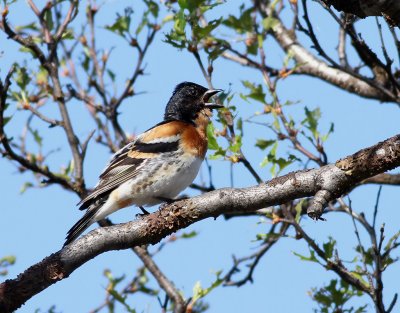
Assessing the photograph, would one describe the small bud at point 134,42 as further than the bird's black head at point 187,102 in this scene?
Yes

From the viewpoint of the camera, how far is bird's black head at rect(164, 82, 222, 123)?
7992 mm

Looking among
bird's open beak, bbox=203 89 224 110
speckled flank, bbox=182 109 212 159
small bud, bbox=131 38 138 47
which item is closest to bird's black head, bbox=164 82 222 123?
bird's open beak, bbox=203 89 224 110

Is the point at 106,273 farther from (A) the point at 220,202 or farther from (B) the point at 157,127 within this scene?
(A) the point at 220,202

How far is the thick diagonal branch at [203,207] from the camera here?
4043mm

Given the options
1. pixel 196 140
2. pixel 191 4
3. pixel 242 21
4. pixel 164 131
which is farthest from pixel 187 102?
pixel 191 4

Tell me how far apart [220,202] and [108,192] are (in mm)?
2744

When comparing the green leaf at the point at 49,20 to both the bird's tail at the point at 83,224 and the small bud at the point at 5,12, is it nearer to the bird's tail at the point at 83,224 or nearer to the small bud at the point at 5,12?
the small bud at the point at 5,12

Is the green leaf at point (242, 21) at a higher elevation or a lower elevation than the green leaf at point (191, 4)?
higher

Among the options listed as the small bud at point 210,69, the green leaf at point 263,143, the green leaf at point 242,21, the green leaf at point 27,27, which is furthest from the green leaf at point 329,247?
the green leaf at point 27,27

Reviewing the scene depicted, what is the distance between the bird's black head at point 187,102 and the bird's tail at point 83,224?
1668 millimetres

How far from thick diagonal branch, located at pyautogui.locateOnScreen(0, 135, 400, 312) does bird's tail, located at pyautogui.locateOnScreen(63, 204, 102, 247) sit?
6.63 feet

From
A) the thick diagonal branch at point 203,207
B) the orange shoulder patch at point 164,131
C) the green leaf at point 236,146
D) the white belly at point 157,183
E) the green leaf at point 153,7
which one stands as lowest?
the thick diagonal branch at point 203,207

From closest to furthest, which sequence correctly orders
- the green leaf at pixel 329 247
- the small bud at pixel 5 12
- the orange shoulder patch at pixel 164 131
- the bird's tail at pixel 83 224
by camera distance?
the green leaf at pixel 329 247 < the bird's tail at pixel 83 224 < the small bud at pixel 5 12 < the orange shoulder patch at pixel 164 131

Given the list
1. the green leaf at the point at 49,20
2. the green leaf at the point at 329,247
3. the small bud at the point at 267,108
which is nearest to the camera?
the green leaf at the point at 329,247
